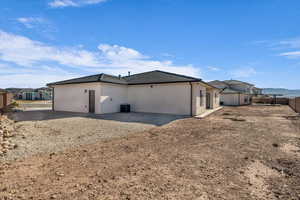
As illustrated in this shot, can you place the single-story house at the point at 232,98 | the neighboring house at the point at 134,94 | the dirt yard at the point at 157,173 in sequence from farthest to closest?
the single-story house at the point at 232,98 < the neighboring house at the point at 134,94 < the dirt yard at the point at 157,173

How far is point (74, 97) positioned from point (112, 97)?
3.63 meters

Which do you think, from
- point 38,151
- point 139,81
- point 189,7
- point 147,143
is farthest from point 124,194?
point 139,81

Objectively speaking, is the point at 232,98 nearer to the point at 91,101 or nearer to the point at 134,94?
the point at 134,94

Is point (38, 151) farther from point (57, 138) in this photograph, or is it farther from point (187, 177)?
point (187, 177)

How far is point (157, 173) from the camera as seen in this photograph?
10.4 ft

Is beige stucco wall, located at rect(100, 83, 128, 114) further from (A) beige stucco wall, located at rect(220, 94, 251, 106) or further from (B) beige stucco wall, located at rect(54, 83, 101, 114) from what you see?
(A) beige stucco wall, located at rect(220, 94, 251, 106)

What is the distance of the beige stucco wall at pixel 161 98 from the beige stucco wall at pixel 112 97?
2.35 feet

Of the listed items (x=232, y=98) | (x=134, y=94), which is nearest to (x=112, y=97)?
(x=134, y=94)

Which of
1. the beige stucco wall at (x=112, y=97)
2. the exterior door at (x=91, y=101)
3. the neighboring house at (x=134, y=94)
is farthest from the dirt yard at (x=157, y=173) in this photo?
the exterior door at (x=91, y=101)

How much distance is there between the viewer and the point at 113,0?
333 inches

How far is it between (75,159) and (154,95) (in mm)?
10356

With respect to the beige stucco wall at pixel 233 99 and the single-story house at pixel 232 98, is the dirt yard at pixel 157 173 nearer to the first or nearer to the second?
the single-story house at pixel 232 98

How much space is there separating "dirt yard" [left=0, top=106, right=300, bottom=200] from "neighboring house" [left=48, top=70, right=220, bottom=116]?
7.70m

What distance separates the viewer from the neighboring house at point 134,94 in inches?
492
